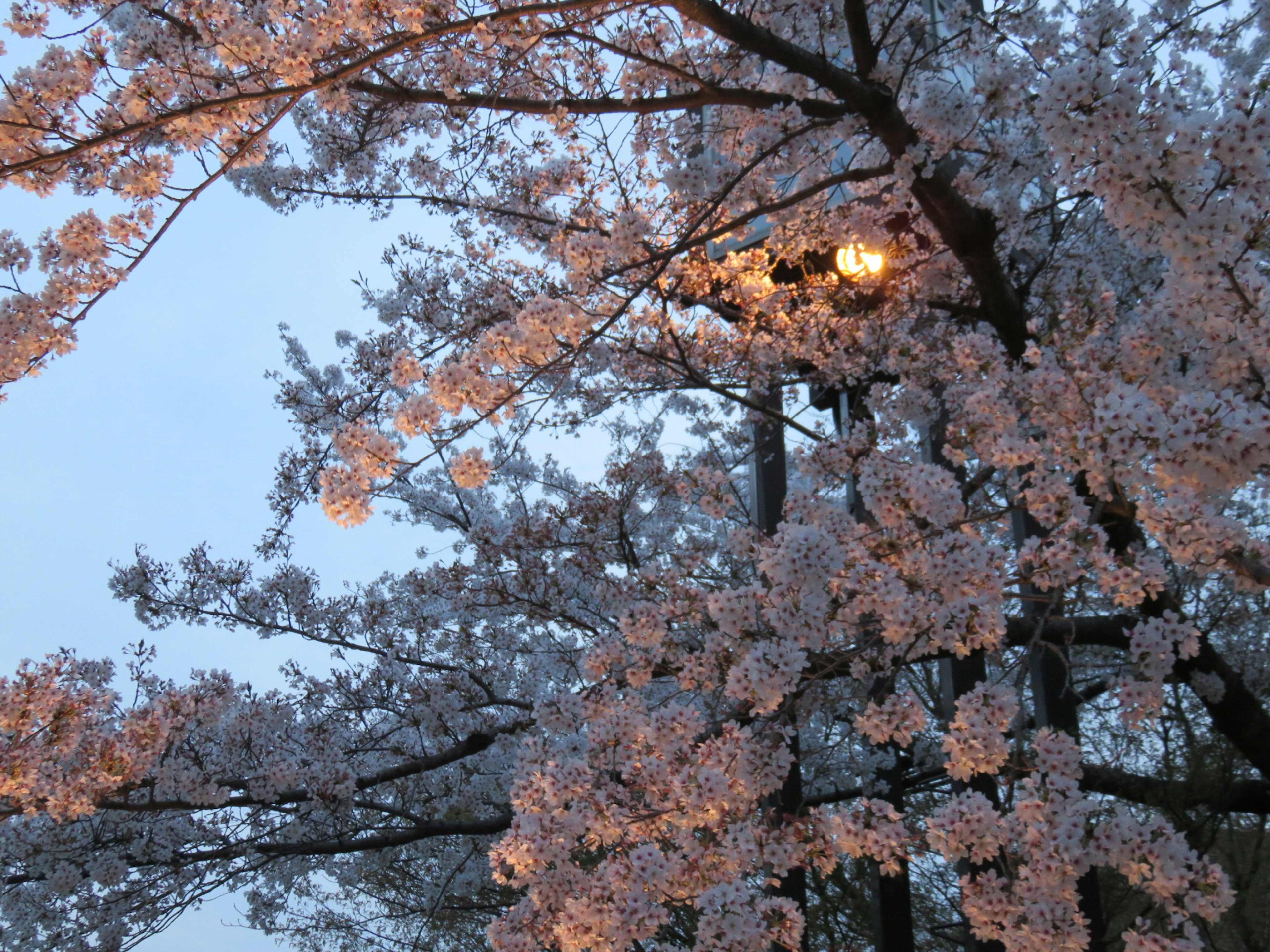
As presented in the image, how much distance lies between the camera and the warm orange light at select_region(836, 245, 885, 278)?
14.9 feet

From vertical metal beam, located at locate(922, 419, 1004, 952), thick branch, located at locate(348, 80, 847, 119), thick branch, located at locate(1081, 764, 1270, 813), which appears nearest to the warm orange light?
vertical metal beam, located at locate(922, 419, 1004, 952)

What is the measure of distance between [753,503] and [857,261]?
211 centimetres

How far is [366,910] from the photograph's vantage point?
8.56m

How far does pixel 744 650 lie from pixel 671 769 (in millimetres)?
497

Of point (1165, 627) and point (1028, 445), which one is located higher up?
point (1028, 445)

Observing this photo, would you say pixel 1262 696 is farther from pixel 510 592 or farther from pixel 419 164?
pixel 419 164

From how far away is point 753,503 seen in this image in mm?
6188

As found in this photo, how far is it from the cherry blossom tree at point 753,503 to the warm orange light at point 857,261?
26mm

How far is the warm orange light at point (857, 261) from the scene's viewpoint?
4543mm

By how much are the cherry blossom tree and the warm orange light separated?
0.03m

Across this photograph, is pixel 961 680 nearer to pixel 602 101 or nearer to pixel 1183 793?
pixel 1183 793

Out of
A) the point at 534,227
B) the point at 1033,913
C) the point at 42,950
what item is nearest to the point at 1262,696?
the point at 1033,913

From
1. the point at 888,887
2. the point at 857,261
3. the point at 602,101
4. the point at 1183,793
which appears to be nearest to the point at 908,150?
the point at 602,101

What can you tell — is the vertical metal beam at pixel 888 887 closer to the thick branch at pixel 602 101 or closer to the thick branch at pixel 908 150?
the thick branch at pixel 908 150
